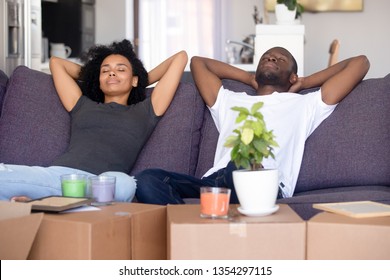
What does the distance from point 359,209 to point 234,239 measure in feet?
1.34

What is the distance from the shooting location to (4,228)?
5.33 ft

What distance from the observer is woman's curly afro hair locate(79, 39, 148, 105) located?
3.08m

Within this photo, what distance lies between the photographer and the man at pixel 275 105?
253 centimetres

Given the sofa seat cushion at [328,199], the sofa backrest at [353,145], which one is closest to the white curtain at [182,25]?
the sofa backrest at [353,145]

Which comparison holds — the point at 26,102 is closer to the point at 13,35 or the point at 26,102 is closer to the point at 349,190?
the point at 349,190

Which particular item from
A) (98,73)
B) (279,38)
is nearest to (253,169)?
(98,73)

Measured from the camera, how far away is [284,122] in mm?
2770

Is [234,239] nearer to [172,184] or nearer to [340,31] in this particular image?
[172,184]

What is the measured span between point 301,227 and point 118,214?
0.50m

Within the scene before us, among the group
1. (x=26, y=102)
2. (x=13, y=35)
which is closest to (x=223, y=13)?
(x=13, y=35)

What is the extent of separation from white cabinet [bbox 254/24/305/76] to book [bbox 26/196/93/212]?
277 cm

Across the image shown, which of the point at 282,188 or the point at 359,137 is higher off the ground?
the point at 359,137

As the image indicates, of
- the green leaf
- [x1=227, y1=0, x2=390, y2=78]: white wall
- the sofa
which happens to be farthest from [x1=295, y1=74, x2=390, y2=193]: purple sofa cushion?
[x1=227, y1=0, x2=390, y2=78]: white wall
